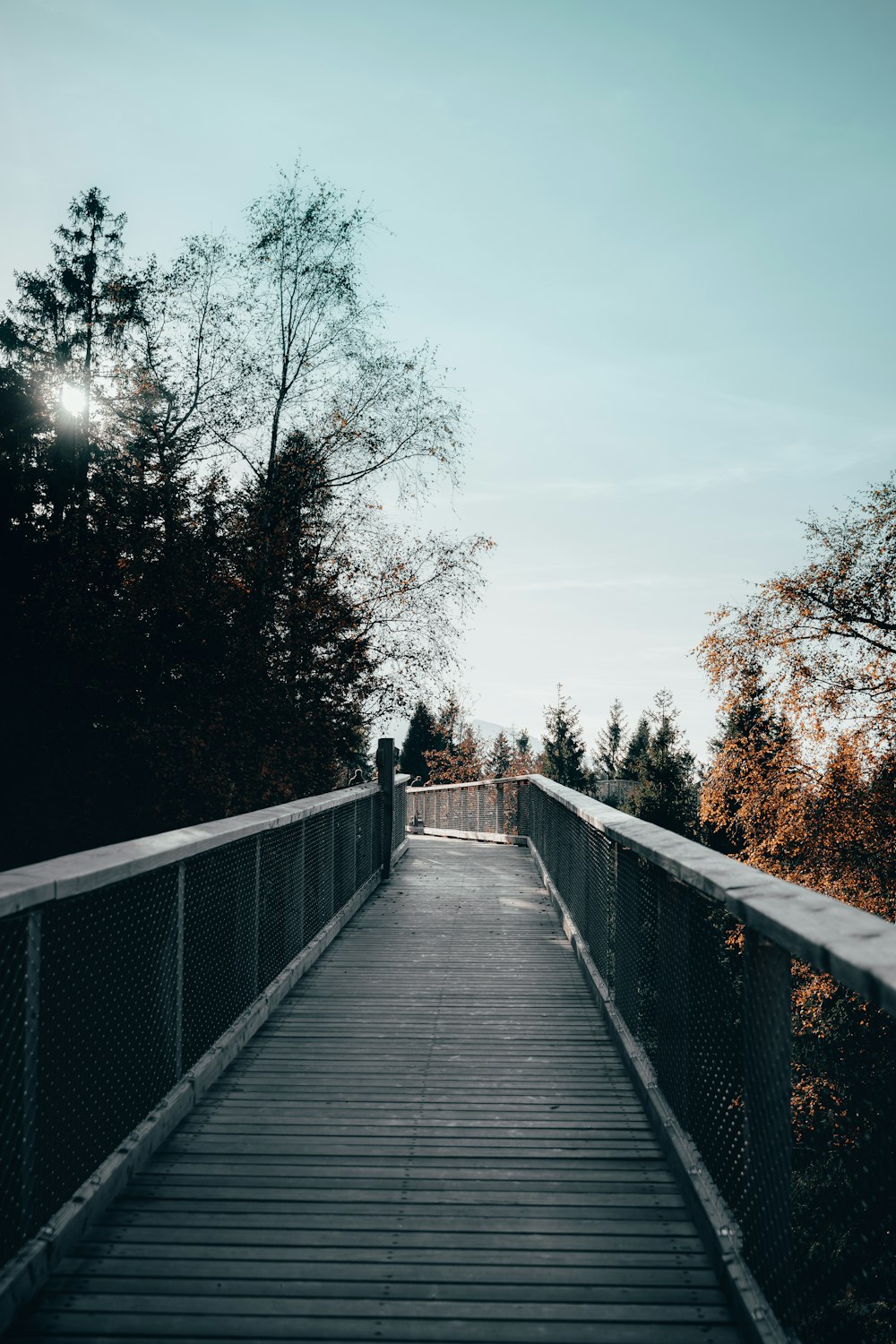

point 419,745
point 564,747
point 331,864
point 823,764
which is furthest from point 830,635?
point 419,745

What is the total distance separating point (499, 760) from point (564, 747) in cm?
924

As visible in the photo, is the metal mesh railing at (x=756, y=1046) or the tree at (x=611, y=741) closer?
the metal mesh railing at (x=756, y=1046)

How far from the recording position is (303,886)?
6855mm

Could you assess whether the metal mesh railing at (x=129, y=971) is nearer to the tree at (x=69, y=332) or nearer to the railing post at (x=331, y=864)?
the railing post at (x=331, y=864)

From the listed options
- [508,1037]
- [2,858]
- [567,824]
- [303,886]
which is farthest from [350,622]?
[508,1037]

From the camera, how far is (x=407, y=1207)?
3.25 meters

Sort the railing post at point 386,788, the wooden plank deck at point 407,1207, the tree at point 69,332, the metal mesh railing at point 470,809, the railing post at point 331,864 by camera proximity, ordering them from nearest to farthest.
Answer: the wooden plank deck at point 407,1207
the railing post at point 331,864
the railing post at point 386,788
the metal mesh railing at point 470,809
the tree at point 69,332

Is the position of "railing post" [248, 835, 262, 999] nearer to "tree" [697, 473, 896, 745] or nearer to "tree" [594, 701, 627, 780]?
"tree" [697, 473, 896, 745]

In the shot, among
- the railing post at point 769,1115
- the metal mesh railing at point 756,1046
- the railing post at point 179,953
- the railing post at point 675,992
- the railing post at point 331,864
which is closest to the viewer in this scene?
the metal mesh railing at point 756,1046

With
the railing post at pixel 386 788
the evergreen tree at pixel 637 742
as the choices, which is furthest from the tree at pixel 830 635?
the evergreen tree at pixel 637 742

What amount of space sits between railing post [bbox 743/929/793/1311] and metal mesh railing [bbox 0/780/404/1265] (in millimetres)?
1979

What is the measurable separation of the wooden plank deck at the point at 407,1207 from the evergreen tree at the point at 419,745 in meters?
63.3

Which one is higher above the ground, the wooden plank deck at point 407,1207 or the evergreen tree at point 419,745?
the evergreen tree at point 419,745

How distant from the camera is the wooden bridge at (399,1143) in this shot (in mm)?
2615
